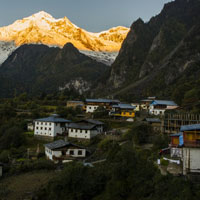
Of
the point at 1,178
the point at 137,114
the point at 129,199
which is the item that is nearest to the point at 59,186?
the point at 129,199

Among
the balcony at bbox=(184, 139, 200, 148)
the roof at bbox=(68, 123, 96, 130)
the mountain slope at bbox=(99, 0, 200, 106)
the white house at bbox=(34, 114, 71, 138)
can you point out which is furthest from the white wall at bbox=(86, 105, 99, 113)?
the balcony at bbox=(184, 139, 200, 148)

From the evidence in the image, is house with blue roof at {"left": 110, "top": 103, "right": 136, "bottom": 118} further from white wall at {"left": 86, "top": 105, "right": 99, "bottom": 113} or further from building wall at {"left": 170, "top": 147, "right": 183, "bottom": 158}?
building wall at {"left": 170, "top": 147, "right": 183, "bottom": 158}

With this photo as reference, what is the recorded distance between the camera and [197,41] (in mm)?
102250

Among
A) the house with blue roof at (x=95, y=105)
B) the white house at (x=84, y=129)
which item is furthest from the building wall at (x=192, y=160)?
the house with blue roof at (x=95, y=105)

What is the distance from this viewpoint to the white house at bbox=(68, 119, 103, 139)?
38.7 metres

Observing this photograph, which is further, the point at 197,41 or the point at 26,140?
the point at 197,41

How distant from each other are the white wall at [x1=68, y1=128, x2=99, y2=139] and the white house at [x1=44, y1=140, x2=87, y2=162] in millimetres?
7240

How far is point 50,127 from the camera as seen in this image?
41.8 m

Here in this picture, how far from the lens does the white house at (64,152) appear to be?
30375mm

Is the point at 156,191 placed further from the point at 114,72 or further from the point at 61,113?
the point at 114,72

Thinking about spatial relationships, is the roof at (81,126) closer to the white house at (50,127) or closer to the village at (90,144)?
the village at (90,144)

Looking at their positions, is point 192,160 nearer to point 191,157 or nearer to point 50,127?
point 191,157

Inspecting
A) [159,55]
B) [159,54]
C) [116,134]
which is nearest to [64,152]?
[116,134]

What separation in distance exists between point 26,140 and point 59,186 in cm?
2291
